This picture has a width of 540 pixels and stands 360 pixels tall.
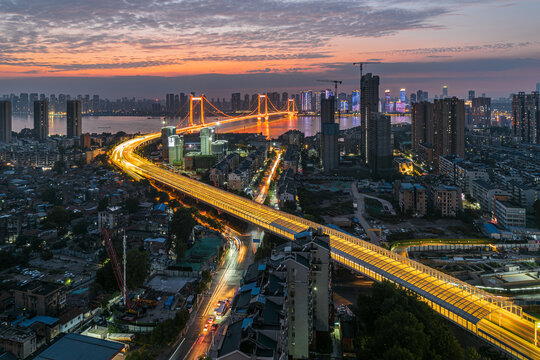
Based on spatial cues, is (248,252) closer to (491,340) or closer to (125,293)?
(125,293)

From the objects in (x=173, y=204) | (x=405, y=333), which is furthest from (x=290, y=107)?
(x=405, y=333)

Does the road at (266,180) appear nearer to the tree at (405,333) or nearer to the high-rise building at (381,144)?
the high-rise building at (381,144)

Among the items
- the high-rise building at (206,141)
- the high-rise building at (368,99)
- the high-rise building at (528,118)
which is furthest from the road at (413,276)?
the high-rise building at (528,118)

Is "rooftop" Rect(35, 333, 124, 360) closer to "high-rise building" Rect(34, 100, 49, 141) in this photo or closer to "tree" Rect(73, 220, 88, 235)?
"tree" Rect(73, 220, 88, 235)

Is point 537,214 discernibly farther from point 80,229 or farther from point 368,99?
point 80,229

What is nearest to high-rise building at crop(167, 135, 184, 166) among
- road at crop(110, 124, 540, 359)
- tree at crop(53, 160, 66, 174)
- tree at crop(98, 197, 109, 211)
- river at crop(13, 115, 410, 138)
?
tree at crop(53, 160, 66, 174)

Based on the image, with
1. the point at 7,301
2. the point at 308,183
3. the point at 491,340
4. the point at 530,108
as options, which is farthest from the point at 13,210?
the point at 530,108

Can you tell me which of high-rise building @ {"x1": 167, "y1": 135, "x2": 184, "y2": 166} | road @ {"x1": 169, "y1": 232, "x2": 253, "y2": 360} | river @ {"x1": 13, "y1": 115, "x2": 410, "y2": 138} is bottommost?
road @ {"x1": 169, "y1": 232, "x2": 253, "y2": 360}

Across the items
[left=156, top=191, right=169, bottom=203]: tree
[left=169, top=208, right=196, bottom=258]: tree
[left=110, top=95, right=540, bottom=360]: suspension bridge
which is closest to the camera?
[left=110, top=95, right=540, bottom=360]: suspension bridge
